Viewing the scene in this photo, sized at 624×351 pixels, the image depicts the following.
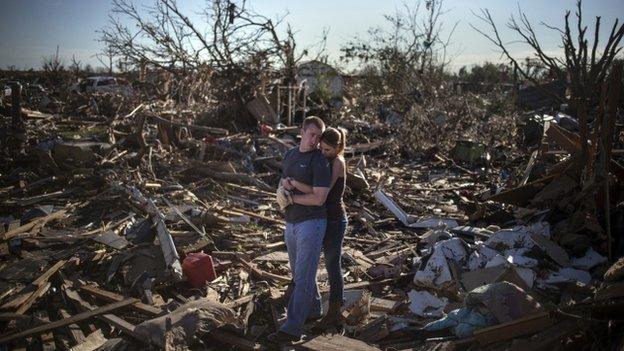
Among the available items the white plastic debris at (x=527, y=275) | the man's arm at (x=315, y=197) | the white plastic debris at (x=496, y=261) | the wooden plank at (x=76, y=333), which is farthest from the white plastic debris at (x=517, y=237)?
the wooden plank at (x=76, y=333)

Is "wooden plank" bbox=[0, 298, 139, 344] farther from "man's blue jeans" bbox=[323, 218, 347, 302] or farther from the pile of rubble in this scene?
"man's blue jeans" bbox=[323, 218, 347, 302]

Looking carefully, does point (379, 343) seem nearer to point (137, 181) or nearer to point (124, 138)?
point (137, 181)

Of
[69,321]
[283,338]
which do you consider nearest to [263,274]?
[283,338]

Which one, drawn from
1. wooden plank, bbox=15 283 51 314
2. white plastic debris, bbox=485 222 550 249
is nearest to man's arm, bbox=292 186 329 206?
wooden plank, bbox=15 283 51 314

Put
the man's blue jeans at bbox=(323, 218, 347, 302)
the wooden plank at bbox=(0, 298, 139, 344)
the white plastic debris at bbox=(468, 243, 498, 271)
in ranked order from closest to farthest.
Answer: the wooden plank at bbox=(0, 298, 139, 344)
the man's blue jeans at bbox=(323, 218, 347, 302)
the white plastic debris at bbox=(468, 243, 498, 271)

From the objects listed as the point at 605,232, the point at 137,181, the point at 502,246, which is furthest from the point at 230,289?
the point at 605,232

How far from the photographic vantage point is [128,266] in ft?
17.7

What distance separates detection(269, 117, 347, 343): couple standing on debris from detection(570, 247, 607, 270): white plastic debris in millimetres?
3304

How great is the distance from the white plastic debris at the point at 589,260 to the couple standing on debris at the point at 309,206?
330cm

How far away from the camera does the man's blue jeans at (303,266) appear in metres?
3.99

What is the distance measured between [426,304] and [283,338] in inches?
69.9

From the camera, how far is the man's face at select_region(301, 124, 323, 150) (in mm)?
3953

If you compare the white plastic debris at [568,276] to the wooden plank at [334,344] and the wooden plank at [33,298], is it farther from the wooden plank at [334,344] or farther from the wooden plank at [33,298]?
the wooden plank at [33,298]

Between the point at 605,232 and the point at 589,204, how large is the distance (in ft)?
1.35
